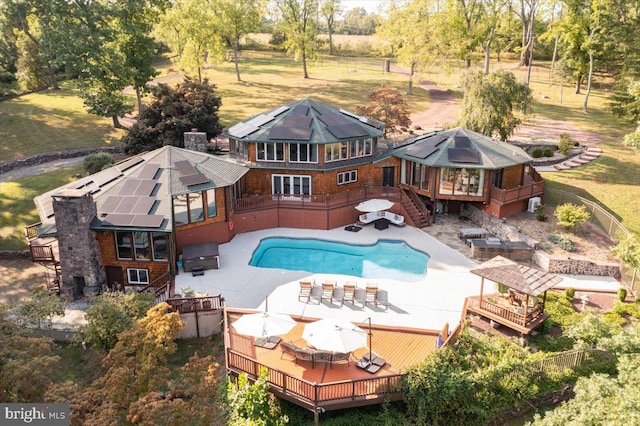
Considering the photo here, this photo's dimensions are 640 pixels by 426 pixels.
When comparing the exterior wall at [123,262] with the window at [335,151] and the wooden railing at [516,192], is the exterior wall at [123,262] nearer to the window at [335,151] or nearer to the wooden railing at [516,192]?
the window at [335,151]

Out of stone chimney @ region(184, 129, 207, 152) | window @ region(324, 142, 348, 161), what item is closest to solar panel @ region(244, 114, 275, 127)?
stone chimney @ region(184, 129, 207, 152)

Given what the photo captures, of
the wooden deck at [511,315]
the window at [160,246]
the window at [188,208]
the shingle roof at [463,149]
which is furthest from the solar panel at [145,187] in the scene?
the wooden deck at [511,315]

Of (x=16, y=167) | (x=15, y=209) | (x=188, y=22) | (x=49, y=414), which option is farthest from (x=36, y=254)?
(x=188, y=22)

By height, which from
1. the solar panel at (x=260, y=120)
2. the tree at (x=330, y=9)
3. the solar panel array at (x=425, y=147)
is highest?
the tree at (x=330, y=9)

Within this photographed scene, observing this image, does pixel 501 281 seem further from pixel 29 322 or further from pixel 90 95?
pixel 90 95

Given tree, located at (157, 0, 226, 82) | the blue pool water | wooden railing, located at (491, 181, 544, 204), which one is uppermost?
tree, located at (157, 0, 226, 82)

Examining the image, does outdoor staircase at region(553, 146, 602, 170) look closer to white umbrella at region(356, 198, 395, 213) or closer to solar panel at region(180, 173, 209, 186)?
white umbrella at region(356, 198, 395, 213)

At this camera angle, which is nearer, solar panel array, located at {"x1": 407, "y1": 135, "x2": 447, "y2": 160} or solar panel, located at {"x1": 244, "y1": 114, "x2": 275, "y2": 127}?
solar panel array, located at {"x1": 407, "y1": 135, "x2": 447, "y2": 160}
